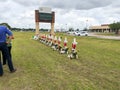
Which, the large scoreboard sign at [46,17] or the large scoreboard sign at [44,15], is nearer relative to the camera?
the large scoreboard sign at [44,15]

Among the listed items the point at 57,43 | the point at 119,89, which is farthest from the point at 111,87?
the point at 57,43

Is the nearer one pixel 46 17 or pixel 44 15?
pixel 44 15

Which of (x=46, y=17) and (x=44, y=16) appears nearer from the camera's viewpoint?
(x=44, y=16)

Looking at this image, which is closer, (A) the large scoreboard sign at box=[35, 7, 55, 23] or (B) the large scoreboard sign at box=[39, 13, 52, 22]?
(A) the large scoreboard sign at box=[35, 7, 55, 23]

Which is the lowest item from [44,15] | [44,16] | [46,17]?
[46,17]

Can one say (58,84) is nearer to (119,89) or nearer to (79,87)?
(79,87)

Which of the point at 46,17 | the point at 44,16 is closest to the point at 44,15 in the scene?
the point at 44,16

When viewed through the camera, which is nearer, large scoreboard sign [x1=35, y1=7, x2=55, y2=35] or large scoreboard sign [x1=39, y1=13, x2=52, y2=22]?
large scoreboard sign [x1=35, y1=7, x2=55, y2=35]

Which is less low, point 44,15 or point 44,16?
point 44,15

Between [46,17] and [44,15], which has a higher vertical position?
[44,15]

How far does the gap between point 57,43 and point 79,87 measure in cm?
908

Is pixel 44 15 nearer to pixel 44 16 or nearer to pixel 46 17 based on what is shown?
pixel 44 16

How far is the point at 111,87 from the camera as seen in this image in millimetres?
5430

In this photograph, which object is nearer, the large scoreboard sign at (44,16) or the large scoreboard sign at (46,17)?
the large scoreboard sign at (44,16)
